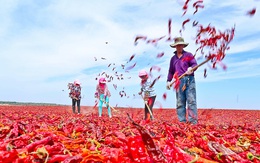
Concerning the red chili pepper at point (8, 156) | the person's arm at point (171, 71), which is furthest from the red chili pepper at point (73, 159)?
the person's arm at point (171, 71)

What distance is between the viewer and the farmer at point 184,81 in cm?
827

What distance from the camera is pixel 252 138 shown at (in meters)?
4.97

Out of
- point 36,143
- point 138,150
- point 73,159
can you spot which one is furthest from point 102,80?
point 138,150

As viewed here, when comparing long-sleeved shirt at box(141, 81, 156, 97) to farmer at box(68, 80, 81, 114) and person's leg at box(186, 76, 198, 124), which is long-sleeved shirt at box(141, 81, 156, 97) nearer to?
person's leg at box(186, 76, 198, 124)

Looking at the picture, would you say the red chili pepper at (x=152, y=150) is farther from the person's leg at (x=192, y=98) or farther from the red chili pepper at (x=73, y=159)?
the person's leg at (x=192, y=98)

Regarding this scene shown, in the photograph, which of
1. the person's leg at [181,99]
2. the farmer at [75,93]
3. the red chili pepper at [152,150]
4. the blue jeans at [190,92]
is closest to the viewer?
the red chili pepper at [152,150]

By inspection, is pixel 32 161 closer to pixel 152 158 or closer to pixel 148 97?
pixel 152 158

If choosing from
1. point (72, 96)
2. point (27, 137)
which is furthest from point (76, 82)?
point (27, 137)

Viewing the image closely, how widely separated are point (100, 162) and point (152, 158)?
1.44ft

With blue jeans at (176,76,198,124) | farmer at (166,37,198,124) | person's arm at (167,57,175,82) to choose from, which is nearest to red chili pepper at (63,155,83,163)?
farmer at (166,37,198,124)

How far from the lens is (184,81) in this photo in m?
8.30

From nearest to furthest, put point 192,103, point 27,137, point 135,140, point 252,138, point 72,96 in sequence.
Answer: point 135,140 < point 27,137 < point 252,138 < point 192,103 < point 72,96

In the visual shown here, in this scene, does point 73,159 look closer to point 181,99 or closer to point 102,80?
point 181,99

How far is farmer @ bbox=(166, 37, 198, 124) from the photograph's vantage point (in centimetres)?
827
